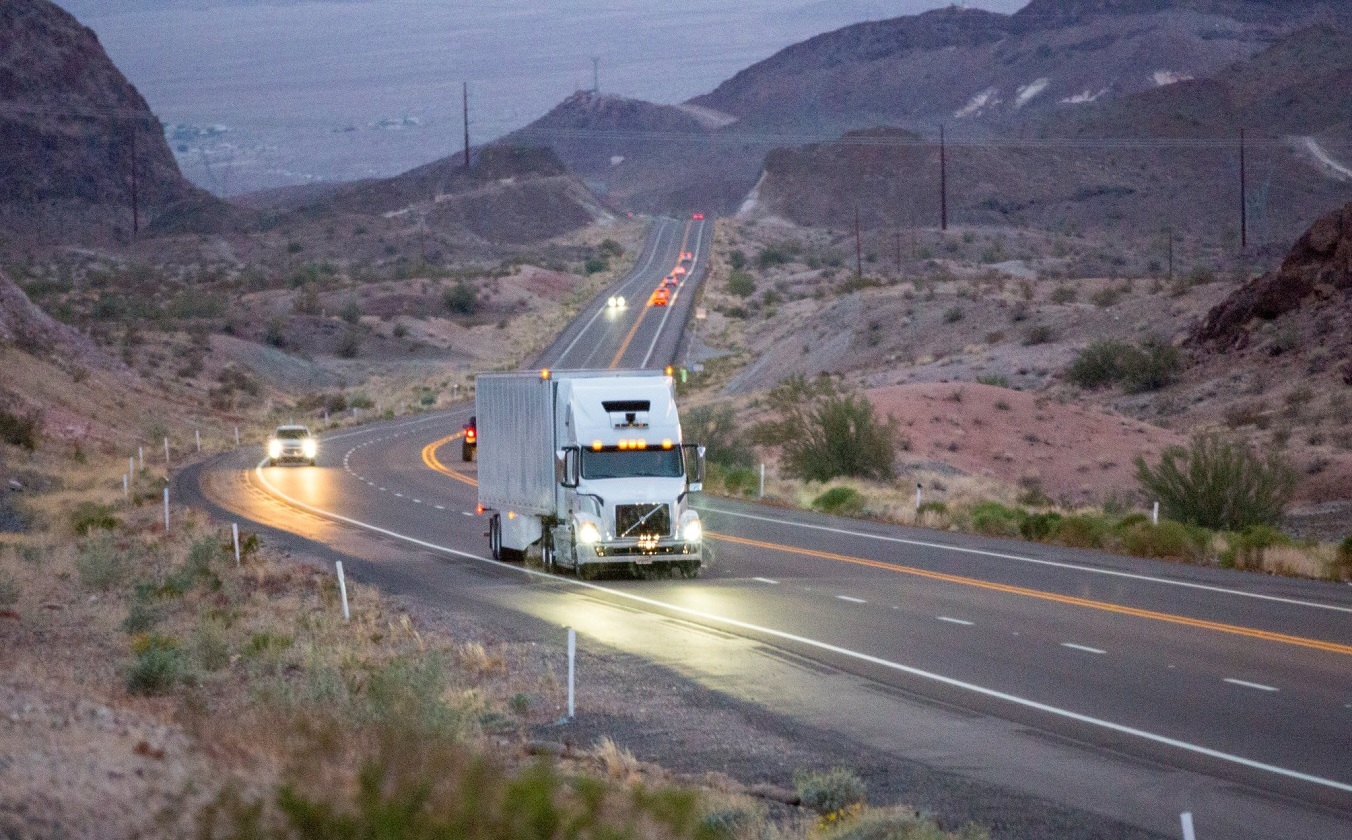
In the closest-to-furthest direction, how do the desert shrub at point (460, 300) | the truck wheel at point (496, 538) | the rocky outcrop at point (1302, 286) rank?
the truck wheel at point (496, 538), the rocky outcrop at point (1302, 286), the desert shrub at point (460, 300)

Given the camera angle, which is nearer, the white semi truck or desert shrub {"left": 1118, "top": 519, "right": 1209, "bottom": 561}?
the white semi truck

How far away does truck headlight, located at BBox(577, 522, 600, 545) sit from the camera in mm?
22719

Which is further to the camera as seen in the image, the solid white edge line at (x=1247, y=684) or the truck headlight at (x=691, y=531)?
the truck headlight at (x=691, y=531)

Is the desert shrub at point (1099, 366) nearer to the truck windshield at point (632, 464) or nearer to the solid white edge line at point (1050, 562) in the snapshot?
the solid white edge line at point (1050, 562)

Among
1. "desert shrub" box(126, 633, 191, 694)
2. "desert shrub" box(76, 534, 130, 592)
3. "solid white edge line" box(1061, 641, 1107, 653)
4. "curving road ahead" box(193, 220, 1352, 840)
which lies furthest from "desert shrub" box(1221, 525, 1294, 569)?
"desert shrub" box(76, 534, 130, 592)

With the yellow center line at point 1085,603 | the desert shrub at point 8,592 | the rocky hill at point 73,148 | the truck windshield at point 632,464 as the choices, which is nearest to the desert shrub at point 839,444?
the yellow center line at point 1085,603

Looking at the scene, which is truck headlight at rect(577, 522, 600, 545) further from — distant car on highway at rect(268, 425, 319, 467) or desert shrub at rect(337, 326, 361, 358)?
desert shrub at rect(337, 326, 361, 358)

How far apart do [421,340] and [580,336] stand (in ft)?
44.2

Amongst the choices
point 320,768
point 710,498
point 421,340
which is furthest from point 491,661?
point 421,340

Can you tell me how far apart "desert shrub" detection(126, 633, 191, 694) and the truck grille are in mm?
8307

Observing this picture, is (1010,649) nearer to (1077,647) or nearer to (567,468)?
(1077,647)

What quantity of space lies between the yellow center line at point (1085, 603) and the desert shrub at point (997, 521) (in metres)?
4.37

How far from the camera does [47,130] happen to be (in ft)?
532

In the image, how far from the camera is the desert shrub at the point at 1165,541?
25.3 m
